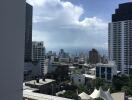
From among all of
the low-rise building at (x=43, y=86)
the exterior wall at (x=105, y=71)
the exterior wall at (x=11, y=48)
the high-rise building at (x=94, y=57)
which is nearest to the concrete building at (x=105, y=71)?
the exterior wall at (x=105, y=71)

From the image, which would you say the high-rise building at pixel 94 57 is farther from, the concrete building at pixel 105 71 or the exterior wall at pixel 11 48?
the exterior wall at pixel 11 48

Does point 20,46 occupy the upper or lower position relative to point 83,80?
upper

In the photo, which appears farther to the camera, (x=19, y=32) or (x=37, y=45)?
(x=37, y=45)

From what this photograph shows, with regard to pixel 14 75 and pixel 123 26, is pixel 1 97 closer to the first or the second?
pixel 14 75

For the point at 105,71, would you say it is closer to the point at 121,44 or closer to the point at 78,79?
the point at 78,79

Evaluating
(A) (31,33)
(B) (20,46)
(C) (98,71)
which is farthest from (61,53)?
(B) (20,46)

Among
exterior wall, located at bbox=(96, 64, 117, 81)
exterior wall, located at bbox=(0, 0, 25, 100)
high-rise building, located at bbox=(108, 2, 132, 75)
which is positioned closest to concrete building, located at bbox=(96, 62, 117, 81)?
exterior wall, located at bbox=(96, 64, 117, 81)

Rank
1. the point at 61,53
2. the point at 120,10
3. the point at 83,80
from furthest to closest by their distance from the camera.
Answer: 1. the point at 61,53
2. the point at 120,10
3. the point at 83,80
